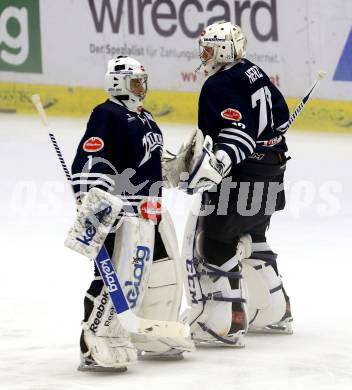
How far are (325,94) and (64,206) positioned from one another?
12.4 ft

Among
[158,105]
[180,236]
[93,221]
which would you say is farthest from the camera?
[158,105]

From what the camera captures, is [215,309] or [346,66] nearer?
[215,309]

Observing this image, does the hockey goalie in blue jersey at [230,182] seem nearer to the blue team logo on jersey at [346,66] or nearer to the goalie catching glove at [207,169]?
the goalie catching glove at [207,169]

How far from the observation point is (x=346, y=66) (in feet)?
37.2

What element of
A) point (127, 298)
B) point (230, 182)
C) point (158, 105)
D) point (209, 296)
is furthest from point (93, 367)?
point (158, 105)

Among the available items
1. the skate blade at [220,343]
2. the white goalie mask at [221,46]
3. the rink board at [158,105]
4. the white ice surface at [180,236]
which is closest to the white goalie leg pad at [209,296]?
the skate blade at [220,343]

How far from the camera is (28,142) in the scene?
394 inches

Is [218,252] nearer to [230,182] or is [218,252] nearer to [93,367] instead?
[230,182]

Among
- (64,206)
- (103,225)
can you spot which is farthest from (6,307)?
(64,206)

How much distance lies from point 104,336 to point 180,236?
3.37m

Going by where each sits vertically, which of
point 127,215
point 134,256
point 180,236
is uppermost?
point 127,215

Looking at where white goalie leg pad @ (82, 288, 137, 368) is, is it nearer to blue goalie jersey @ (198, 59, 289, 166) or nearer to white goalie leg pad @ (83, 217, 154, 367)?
white goalie leg pad @ (83, 217, 154, 367)

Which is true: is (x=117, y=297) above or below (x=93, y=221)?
below

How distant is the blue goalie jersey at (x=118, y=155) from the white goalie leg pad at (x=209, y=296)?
65 cm
